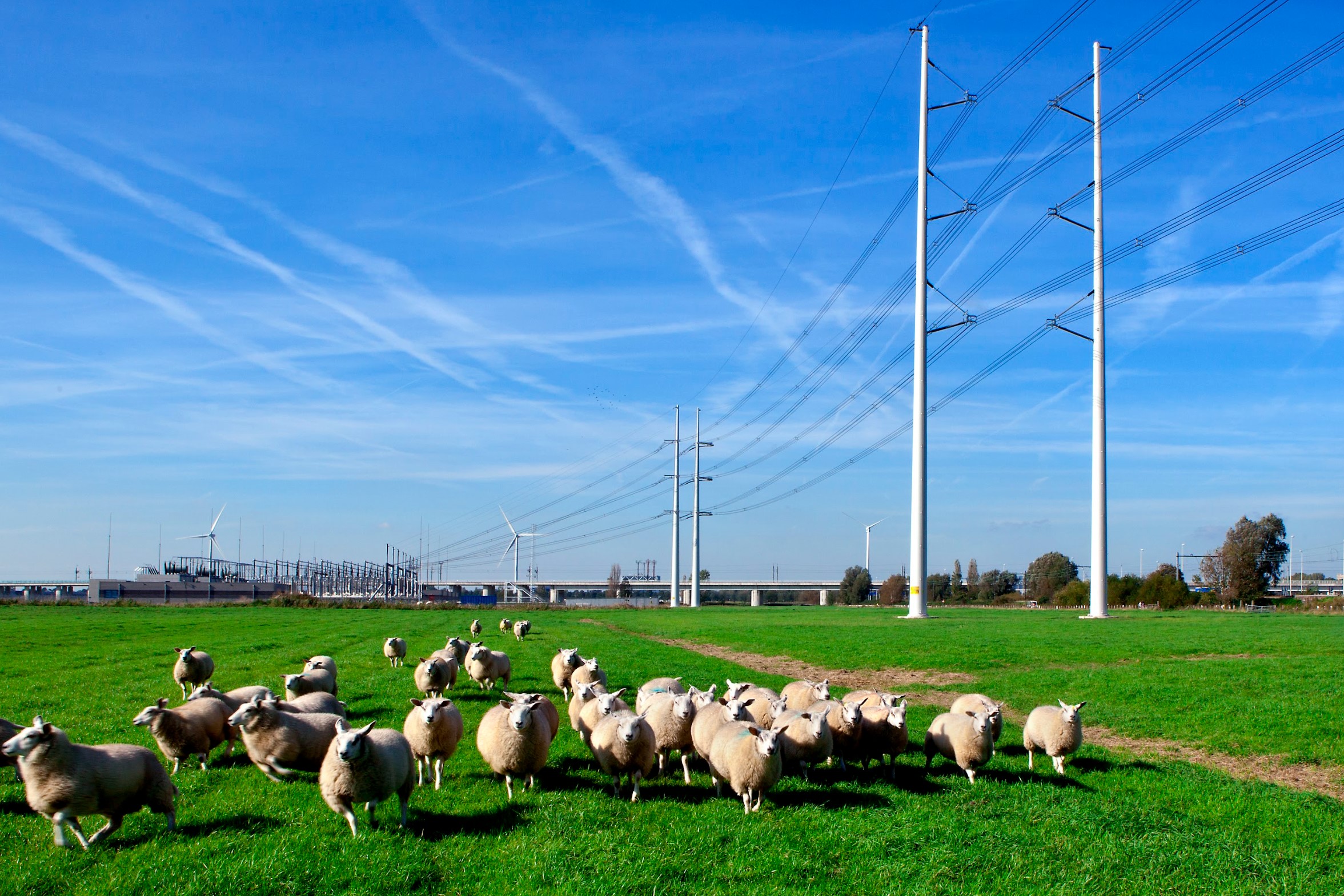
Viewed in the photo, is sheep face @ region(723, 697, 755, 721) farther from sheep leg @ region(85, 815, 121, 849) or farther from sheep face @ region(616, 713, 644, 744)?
sheep leg @ region(85, 815, 121, 849)

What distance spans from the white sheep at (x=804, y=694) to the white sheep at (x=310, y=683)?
7818 millimetres

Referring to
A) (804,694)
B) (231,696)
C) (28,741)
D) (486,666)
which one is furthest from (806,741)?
(486,666)

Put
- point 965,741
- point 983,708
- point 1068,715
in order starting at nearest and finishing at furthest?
point 965,741
point 1068,715
point 983,708

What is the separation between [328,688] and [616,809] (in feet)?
26.3

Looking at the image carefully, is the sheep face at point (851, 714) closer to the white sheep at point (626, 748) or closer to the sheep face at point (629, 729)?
the white sheep at point (626, 748)

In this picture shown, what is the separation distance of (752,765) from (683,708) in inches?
Answer: 82.8

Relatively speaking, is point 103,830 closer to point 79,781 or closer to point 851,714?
point 79,781

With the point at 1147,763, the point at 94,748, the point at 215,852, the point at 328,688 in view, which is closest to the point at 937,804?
the point at 1147,763

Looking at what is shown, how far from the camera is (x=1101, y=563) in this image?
51.2m

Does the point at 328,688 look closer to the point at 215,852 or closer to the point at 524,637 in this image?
the point at 215,852

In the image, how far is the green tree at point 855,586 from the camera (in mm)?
150250

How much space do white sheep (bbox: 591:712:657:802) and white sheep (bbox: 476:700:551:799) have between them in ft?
2.46

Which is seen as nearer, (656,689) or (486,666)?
(656,689)

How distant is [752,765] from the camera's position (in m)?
10.5
